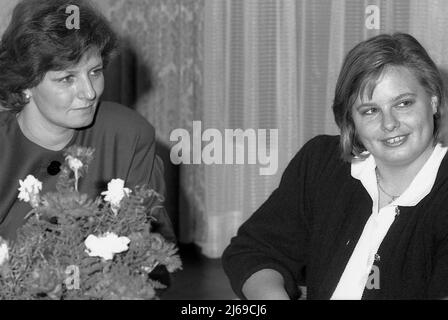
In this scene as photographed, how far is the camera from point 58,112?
183cm

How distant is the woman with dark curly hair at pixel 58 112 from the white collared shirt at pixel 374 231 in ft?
1.41

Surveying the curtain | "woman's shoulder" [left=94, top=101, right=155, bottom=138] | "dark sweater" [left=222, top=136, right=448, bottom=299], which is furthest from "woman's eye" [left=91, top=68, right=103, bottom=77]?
the curtain

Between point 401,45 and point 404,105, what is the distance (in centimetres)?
13

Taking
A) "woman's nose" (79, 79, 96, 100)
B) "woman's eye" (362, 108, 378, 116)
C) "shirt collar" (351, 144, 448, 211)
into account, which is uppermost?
"woman's nose" (79, 79, 96, 100)

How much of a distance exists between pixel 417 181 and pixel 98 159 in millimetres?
783

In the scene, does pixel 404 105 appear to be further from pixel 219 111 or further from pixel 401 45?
pixel 219 111

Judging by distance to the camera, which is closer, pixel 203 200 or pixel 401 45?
pixel 401 45

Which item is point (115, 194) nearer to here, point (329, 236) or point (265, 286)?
point (265, 286)

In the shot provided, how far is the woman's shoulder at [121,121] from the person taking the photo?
1971 mm

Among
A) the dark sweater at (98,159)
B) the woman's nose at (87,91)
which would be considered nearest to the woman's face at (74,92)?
the woman's nose at (87,91)

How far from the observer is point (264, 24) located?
364 centimetres

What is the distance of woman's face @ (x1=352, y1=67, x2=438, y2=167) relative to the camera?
1620 mm

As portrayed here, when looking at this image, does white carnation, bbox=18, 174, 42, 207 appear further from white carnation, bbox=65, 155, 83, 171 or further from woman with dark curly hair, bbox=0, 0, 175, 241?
woman with dark curly hair, bbox=0, 0, 175, 241

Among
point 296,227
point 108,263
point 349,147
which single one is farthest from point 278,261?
point 108,263
